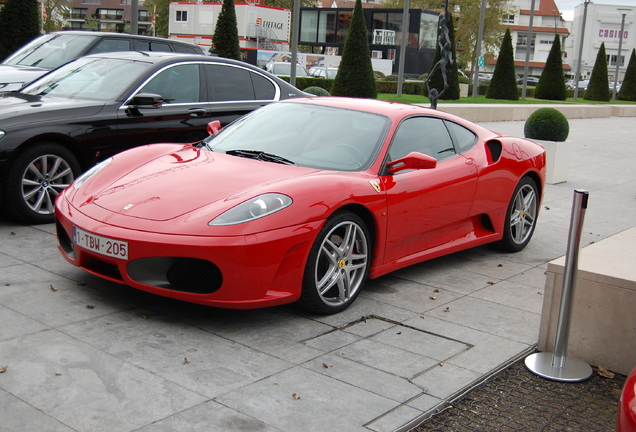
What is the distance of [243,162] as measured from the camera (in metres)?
5.00

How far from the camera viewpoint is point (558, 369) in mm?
4105

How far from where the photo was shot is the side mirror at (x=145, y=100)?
22.1 feet

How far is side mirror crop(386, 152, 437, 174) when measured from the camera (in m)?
5.01

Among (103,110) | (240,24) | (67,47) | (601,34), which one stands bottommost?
(103,110)

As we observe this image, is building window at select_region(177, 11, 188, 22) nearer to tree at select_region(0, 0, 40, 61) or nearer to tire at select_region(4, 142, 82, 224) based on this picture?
tree at select_region(0, 0, 40, 61)

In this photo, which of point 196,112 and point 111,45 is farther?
point 111,45

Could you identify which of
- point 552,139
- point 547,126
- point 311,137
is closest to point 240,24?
point 547,126

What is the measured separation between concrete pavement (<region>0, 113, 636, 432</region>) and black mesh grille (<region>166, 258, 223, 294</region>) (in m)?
0.25

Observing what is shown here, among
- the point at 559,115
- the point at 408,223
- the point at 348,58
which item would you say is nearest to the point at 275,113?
the point at 408,223

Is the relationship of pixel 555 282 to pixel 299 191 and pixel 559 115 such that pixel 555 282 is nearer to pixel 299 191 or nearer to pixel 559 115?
pixel 299 191

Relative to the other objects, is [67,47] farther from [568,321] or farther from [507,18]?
[507,18]

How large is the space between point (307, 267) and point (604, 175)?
9.62 m

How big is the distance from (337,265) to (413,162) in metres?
0.93

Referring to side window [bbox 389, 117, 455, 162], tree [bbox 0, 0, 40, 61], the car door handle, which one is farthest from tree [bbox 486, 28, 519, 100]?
side window [bbox 389, 117, 455, 162]
